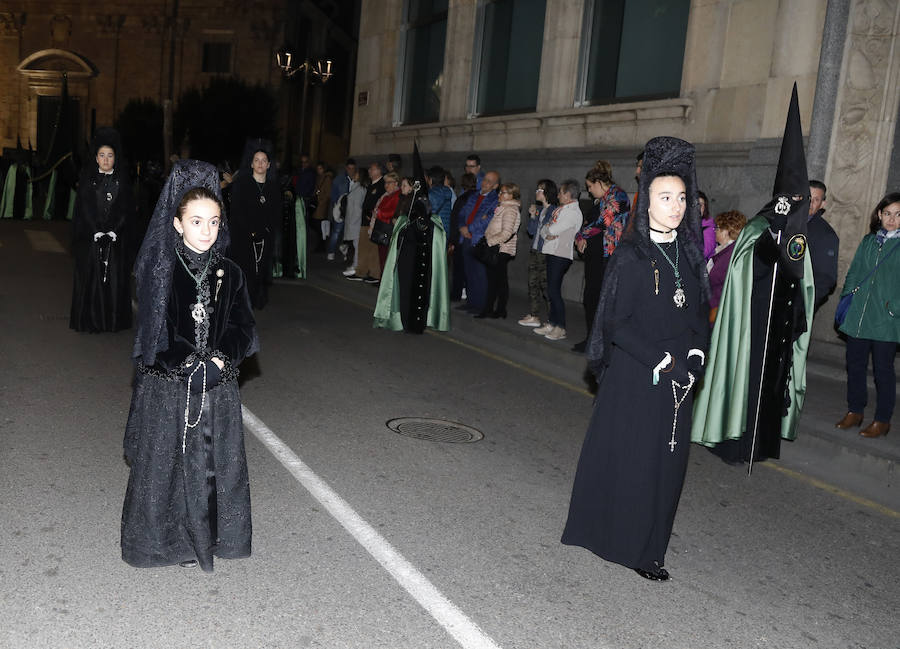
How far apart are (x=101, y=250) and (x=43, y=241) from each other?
11.7 m

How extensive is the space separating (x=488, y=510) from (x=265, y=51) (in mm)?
49453

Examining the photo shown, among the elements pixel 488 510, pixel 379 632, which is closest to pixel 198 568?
pixel 379 632

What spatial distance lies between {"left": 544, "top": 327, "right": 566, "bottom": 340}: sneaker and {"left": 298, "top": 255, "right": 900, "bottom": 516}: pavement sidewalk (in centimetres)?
9

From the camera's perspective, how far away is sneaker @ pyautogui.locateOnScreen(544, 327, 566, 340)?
10.9m

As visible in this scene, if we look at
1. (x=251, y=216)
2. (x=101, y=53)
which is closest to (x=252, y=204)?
(x=251, y=216)

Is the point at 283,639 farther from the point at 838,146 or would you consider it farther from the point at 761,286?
the point at 838,146

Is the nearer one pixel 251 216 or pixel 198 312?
pixel 198 312

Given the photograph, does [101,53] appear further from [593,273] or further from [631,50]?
[593,273]

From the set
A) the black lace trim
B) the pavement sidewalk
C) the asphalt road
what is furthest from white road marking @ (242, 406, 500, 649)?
the pavement sidewalk

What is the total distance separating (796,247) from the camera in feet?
20.7

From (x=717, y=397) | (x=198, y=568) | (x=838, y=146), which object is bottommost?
(x=198, y=568)

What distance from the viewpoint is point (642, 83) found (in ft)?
48.0

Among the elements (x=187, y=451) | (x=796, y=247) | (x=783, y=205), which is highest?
(x=783, y=205)

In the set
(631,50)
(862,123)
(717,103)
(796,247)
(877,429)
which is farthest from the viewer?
(631,50)
